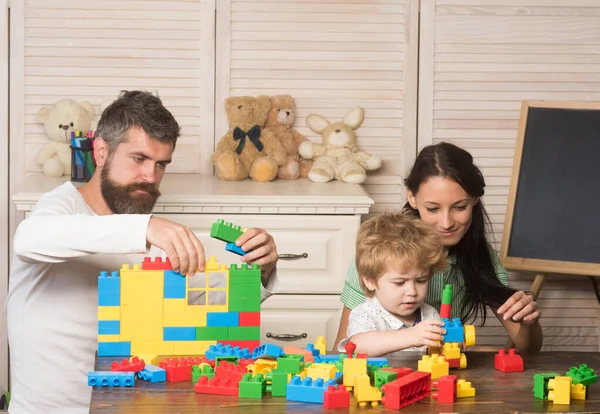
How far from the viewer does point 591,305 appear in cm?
325

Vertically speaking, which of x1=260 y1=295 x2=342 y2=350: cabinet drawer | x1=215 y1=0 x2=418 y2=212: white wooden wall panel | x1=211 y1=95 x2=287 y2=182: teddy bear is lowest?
x1=260 y1=295 x2=342 y2=350: cabinet drawer

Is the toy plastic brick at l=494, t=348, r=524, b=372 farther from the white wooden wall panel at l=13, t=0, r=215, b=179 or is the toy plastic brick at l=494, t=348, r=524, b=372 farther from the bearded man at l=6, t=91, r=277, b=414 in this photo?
the white wooden wall panel at l=13, t=0, r=215, b=179

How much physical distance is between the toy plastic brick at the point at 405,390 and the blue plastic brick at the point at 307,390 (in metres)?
0.10

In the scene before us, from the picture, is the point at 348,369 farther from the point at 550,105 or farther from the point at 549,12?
the point at 549,12

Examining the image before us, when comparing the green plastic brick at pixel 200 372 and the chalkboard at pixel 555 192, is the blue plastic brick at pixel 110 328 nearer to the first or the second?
the green plastic brick at pixel 200 372

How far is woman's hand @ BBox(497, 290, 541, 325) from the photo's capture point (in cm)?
198

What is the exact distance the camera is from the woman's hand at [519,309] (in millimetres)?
1976

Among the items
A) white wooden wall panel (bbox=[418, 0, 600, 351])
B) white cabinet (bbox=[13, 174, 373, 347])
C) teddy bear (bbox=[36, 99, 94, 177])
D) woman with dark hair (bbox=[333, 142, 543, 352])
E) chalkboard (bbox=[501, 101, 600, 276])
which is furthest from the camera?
white wooden wall panel (bbox=[418, 0, 600, 351])

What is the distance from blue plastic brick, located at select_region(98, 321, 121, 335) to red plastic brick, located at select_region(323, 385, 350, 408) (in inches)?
16.9

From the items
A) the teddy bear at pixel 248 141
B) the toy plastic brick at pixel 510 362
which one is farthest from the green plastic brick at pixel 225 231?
the teddy bear at pixel 248 141

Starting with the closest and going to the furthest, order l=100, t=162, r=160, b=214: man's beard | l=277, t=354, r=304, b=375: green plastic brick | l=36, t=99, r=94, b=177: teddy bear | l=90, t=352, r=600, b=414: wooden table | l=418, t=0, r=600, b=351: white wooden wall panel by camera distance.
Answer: l=90, t=352, r=600, b=414: wooden table
l=277, t=354, r=304, b=375: green plastic brick
l=100, t=162, r=160, b=214: man's beard
l=36, t=99, r=94, b=177: teddy bear
l=418, t=0, r=600, b=351: white wooden wall panel

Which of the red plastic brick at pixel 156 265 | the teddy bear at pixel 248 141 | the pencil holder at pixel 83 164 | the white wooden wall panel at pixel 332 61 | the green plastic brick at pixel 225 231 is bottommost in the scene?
the red plastic brick at pixel 156 265

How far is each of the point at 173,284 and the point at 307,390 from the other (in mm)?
347

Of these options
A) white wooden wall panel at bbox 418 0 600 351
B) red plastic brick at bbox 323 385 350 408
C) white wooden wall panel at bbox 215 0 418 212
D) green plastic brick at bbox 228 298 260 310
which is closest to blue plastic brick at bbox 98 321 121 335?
Result: green plastic brick at bbox 228 298 260 310
